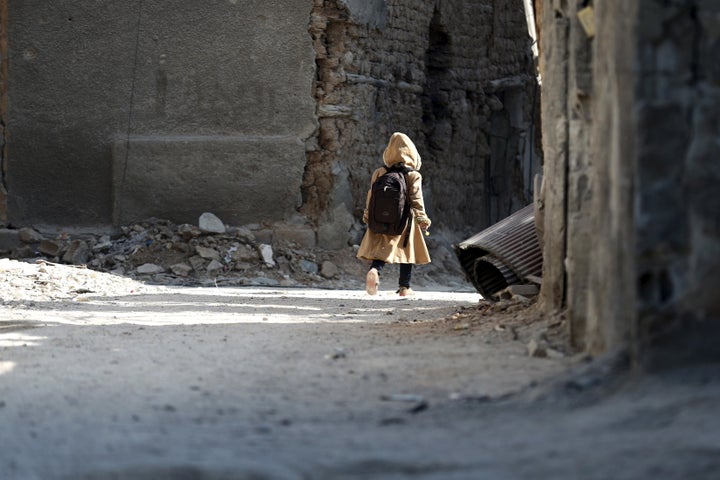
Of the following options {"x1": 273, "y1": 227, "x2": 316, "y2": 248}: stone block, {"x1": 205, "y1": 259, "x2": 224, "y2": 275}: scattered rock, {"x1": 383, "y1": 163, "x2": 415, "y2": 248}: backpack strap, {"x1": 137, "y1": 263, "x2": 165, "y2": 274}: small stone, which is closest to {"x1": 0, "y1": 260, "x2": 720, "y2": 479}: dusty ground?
{"x1": 383, "y1": 163, "x2": 415, "y2": 248}: backpack strap

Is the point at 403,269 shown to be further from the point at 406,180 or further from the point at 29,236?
the point at 29,236

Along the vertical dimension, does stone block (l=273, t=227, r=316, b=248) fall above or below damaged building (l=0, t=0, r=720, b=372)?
below

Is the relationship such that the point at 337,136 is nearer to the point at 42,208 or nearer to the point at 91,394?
the point at 42,208

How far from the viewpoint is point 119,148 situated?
13.8 m

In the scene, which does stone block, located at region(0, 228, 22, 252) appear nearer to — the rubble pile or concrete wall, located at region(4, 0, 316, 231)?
the rubble pile

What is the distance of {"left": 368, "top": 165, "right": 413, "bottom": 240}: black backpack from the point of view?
35.4 feet

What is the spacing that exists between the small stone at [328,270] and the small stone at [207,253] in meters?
1.23

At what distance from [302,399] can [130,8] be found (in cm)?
1012

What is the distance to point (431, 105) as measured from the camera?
15.4 metres

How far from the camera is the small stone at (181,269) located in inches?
502

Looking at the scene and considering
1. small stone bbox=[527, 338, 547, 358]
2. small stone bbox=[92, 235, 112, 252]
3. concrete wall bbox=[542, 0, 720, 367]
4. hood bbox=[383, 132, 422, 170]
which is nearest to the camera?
concrete wall bbox=[542, 0, 720, 367]

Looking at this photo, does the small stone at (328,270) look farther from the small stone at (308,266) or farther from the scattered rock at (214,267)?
the scattered rock at (214,267)

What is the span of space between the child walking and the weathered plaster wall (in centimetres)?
290

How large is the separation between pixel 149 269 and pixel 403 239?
10.7ft
